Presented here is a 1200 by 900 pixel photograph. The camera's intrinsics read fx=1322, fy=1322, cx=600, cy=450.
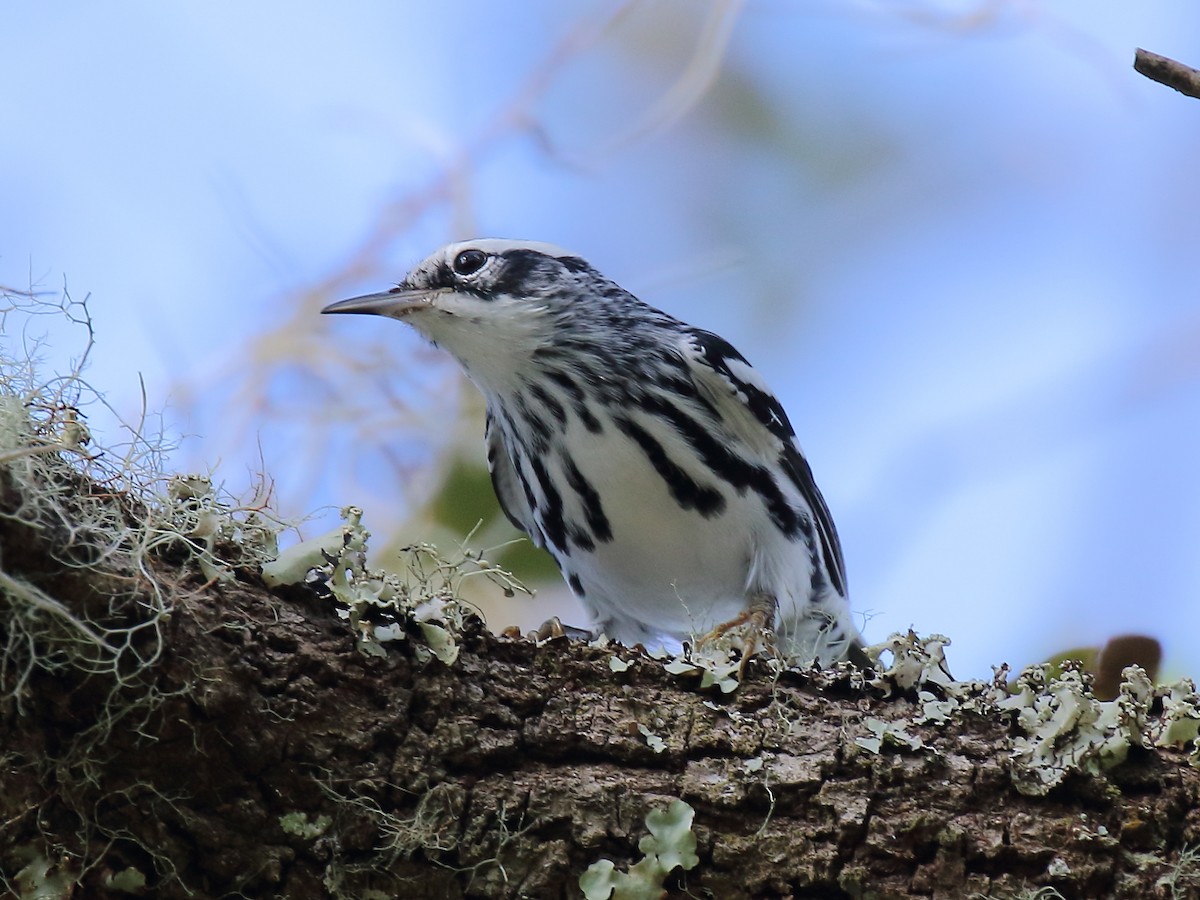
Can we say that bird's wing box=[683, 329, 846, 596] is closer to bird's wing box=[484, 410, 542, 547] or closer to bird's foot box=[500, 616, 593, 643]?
bird's wing box=[484, 410, 542, 547]

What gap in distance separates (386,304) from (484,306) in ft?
0.96

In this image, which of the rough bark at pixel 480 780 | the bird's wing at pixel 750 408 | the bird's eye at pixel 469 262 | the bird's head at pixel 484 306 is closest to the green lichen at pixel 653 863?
the rough bark at pixel 480 780

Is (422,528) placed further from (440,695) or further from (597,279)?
(440,695)

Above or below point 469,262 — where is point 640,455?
Answer: below

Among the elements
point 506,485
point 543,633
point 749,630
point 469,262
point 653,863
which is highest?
point 469,262

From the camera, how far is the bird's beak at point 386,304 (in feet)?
12.6

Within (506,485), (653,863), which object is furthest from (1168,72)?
(506,485)

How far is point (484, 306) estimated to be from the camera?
155 inches

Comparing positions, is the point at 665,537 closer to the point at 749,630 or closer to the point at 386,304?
the point at 749,630

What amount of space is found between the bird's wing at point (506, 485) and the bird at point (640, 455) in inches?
3.6

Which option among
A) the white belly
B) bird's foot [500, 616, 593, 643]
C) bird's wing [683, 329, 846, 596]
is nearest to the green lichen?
bird's foot [500, 616, 593, 643]

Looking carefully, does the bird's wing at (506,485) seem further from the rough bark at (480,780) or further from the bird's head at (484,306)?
the rough bark at (480,780)

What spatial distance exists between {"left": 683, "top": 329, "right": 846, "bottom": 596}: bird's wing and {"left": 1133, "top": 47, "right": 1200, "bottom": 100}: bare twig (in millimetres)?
1791

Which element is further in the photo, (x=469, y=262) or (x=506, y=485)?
(x=506, y=485)
